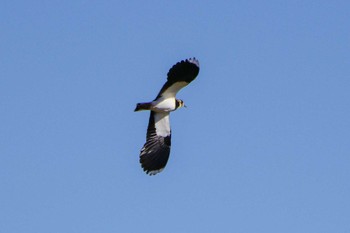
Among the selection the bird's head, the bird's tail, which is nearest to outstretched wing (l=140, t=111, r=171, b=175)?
the bird's head

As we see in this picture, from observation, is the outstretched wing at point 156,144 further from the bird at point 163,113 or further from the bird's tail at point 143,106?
the bird's tail at point 143,106

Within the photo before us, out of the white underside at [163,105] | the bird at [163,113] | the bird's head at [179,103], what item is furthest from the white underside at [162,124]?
the white underside at [163,105]

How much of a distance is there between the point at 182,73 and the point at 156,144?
318 cm

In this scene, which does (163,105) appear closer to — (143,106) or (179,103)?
(179,103)

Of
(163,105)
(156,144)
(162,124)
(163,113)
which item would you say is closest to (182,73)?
(163,105)

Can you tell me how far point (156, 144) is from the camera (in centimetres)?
3506

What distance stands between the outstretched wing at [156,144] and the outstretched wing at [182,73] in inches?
79.4

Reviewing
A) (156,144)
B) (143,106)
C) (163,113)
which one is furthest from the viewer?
(156,144)

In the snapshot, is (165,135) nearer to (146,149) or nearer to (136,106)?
(146,149)

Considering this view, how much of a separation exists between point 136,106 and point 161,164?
10.1ft

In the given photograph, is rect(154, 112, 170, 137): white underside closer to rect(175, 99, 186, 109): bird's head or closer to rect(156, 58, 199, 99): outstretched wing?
rect(175, 99, 186, 109): bird's head

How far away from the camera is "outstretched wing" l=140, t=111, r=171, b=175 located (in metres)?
34.5

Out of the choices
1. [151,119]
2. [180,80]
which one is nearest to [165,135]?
[151,119]

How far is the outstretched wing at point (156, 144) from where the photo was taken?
34.5 metres
